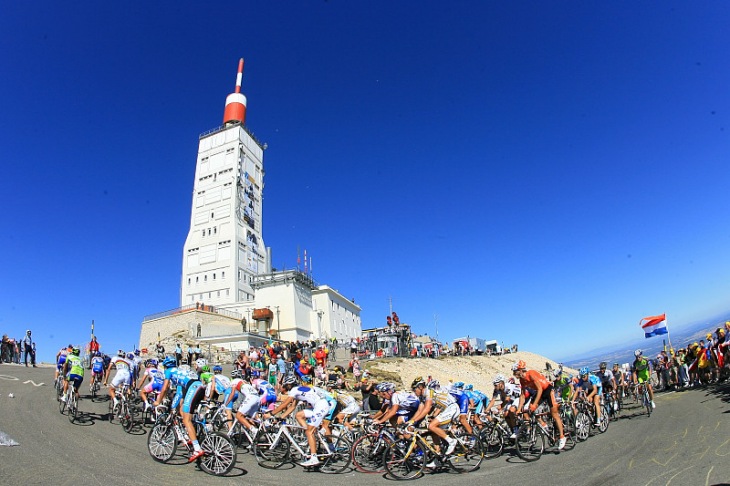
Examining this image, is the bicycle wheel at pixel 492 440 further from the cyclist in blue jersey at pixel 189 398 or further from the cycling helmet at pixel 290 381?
the cyclist in blue jersey at pixel 189 398

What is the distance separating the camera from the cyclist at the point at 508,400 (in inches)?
378

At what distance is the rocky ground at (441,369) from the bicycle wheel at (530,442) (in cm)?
1816

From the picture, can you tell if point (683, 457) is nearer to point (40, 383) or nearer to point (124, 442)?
point (124, 442)

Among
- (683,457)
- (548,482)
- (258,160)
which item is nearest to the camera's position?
(548,482)

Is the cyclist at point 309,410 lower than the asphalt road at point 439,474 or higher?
higher

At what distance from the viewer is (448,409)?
866 cm

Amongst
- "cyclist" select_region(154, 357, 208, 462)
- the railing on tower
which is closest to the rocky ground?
"cyclist" select_region(154, 357, 208, 462)

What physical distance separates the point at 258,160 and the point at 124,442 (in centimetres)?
7756

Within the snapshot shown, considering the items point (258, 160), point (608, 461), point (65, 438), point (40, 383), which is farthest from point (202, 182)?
point (608, 461)

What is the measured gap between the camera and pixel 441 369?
36.4m

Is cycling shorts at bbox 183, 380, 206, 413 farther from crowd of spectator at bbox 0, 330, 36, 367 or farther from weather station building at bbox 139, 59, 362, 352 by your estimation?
weather station building at bbox 139, 59, 362, 352

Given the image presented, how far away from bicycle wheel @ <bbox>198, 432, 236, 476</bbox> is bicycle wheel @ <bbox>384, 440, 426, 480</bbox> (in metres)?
2.77

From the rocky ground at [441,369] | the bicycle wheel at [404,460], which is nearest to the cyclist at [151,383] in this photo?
the bicycle wheel at [404,460]

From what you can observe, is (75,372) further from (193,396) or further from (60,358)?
(193,396)
